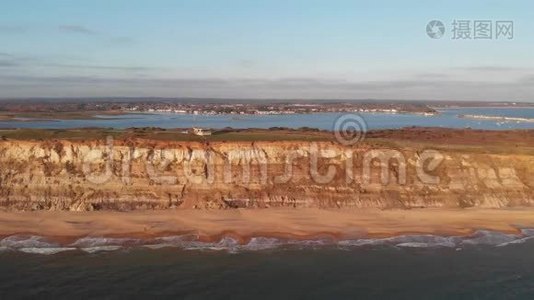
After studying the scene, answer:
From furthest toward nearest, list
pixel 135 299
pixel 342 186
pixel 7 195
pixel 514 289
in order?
pixel 342 186
pixel 7 195
pixel 514 289
pixel 135 299

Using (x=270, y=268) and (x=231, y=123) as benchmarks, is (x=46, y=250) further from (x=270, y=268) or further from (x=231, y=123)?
(x=231, y=123)

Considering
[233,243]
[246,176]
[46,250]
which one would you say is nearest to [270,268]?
[233,243]

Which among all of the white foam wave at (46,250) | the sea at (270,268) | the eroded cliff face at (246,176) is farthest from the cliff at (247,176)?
the white foam wave at (46,250)

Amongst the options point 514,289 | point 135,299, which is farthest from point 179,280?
point 514,289

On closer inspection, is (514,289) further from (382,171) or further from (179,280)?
(382,171)

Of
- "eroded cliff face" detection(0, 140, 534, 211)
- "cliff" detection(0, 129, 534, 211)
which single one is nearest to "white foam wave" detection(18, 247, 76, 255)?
"cliff" detection(0, 129, 534, 211)

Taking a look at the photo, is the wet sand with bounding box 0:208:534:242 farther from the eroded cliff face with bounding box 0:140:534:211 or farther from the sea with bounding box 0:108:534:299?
the eroded cliff face with bounding box 0:140:534:211
